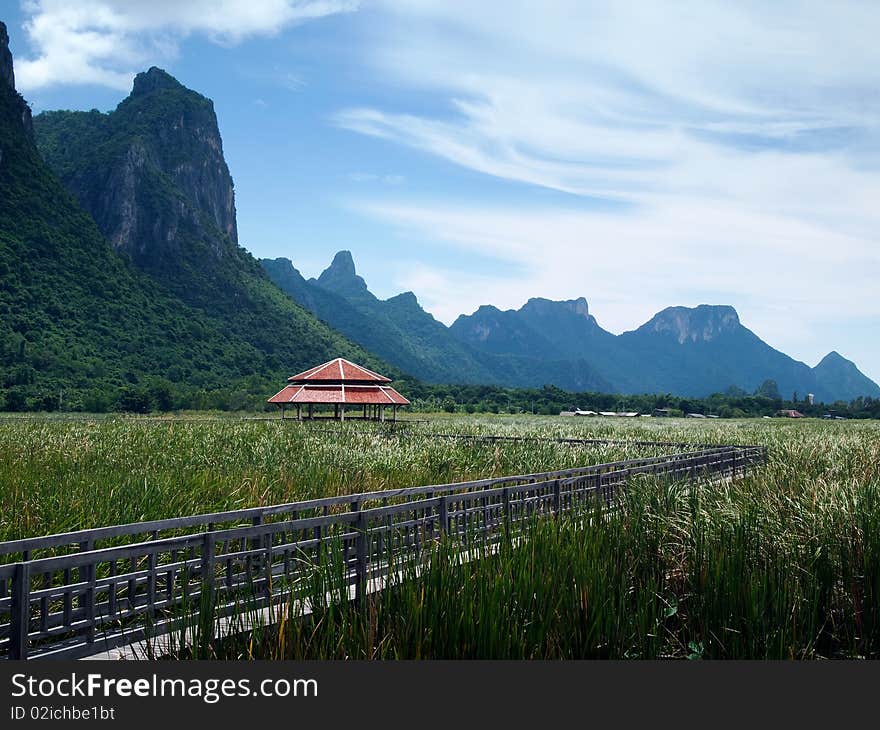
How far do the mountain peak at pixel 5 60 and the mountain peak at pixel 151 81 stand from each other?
3972cm

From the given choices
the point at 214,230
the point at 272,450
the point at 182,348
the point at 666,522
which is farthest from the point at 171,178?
the point at 666,522

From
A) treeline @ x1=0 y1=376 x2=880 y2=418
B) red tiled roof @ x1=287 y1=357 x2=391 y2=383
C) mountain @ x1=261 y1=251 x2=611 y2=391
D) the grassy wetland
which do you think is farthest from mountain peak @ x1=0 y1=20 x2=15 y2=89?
the grassy wetland

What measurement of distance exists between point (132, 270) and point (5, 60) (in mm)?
36390

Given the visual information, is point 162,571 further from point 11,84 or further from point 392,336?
point 392,336

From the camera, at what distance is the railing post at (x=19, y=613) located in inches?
155

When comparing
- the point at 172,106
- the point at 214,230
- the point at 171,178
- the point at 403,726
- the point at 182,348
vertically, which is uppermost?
the point at 172,106

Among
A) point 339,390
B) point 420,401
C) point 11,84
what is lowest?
point 420,401

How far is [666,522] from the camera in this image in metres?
6.22

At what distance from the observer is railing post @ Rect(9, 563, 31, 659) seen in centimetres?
395

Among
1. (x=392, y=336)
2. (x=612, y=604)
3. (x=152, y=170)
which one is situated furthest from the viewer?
(x=392, y=336)

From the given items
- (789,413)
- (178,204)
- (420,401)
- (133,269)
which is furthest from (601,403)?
(178,204)

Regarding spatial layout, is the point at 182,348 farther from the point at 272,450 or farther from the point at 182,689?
the point at 182,689

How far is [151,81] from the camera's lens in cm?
14275

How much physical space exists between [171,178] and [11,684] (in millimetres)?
131108
